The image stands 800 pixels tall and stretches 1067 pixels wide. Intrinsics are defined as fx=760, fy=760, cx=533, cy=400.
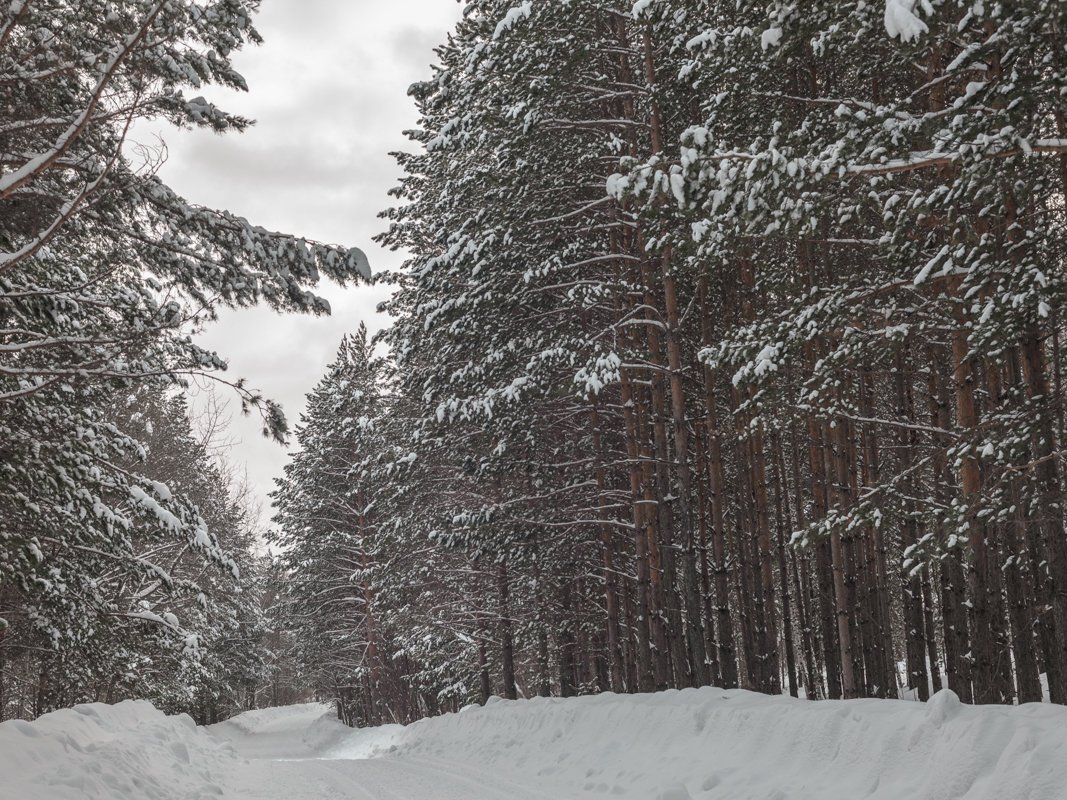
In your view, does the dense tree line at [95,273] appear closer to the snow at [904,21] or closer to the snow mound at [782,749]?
the snow at [904,21]

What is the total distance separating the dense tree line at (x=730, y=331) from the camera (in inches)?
256

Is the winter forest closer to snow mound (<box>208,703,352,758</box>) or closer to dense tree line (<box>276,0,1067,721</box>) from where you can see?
dense tree line (<box>276,0,1067,721</box>)

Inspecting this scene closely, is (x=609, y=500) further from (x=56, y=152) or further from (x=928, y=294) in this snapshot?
(x=56, y=152)

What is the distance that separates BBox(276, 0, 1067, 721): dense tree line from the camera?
21.3ft

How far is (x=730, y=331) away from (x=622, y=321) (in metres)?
3.27

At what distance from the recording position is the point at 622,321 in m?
12.2

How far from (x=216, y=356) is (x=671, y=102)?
308 inches

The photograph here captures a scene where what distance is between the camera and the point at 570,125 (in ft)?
40.5

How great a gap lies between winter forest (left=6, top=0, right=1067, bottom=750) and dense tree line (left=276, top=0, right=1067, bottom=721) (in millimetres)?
76

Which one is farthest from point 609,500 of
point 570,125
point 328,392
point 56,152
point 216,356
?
point 328,392

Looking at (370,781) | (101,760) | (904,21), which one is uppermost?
(904,21)

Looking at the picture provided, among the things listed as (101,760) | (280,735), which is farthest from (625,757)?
(280,735)

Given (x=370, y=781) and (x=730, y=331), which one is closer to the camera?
(x=730, y=331)

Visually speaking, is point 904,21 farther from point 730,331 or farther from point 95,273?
point 95,273
